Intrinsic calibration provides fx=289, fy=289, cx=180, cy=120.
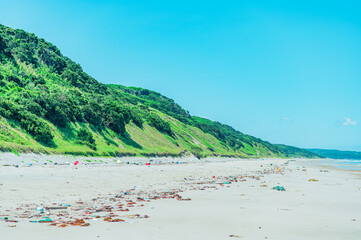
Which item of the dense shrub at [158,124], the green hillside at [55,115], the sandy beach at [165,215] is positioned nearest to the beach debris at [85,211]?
the sandy beach at [165,215]

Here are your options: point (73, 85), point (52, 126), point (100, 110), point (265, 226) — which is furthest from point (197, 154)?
point (265, 226)

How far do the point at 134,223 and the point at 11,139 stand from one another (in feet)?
82.7

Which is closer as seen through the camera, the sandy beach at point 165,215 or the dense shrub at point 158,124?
the sandy beach at point 165,215

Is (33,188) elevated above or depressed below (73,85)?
below

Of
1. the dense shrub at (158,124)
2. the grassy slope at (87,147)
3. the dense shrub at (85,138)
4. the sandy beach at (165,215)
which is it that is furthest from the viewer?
the dense shrub at (158,124)

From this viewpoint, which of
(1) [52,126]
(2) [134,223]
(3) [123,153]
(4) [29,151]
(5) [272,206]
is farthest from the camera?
(3) [123,153]

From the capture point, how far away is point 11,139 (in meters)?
28.2

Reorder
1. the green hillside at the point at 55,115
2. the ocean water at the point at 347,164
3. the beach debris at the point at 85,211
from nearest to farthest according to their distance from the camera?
the beach debris at the point at 85,211 → the green hillside at the point at 55,115 → the ocean water at the point at 347,164

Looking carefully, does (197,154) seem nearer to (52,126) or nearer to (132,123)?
(132,123)

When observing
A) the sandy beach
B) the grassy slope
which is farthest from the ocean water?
the sandy beach

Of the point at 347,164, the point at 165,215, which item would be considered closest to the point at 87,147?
the point at 165,215

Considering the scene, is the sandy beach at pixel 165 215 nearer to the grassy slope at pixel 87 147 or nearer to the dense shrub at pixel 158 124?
the grassy slope at pixel 87 147

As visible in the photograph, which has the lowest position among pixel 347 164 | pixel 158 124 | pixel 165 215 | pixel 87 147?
pixel 165 215

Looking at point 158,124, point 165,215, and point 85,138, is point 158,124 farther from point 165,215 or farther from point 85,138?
point 165,215
